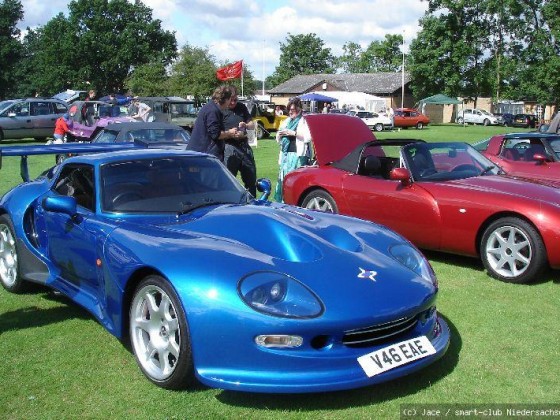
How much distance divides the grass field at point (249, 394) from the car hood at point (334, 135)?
299 centimetres

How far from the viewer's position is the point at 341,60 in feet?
373

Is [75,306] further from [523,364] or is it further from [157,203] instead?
[523,364]

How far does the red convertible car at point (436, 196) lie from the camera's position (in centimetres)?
538

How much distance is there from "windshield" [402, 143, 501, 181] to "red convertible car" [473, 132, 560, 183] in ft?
7.05

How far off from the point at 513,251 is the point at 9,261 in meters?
4.52

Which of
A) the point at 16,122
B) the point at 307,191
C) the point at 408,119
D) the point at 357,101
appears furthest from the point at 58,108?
the point at 357,101

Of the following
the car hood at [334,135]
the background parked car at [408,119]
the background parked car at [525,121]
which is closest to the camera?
the car hood at [334,135]

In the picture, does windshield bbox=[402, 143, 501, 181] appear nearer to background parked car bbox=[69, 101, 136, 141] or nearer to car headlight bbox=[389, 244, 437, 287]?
car headlight bbox=[389, 244, 437, 287]

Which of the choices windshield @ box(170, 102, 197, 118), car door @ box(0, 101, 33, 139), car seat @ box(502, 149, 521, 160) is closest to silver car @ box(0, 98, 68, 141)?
car door @ box(0, 101, 33, 139)

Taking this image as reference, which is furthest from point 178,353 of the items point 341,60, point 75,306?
point 341,60

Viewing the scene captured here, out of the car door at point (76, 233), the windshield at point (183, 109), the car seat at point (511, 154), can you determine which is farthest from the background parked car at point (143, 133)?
the windshield at point (183, 109)

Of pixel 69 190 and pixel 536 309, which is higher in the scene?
pixel 69 190

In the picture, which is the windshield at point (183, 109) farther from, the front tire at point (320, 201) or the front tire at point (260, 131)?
the front tire at point (320, 201)

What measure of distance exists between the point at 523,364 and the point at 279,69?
107204 mm
